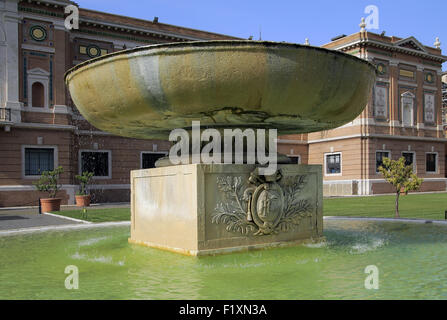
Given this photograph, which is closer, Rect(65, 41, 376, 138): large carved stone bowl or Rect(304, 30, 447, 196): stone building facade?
Rect(65, 41, 376, 138): large carved stone bowl

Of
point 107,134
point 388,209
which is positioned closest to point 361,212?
point 388,209

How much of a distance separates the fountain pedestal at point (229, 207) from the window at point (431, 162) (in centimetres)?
3191

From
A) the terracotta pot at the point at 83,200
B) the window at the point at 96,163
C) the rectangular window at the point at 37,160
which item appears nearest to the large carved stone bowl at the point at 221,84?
the terracotta pot at the point at 83,200

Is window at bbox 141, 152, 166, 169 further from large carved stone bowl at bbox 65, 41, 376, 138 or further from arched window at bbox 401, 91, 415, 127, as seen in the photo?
large carved stone bowl at bbox 65, 41, 376, 138

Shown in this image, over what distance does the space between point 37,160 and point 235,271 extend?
788 inches

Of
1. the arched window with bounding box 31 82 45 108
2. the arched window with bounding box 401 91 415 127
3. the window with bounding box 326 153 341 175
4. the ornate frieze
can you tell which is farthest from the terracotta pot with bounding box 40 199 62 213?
the arched window with bounding box 401 91 415 127

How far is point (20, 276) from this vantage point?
3973mm

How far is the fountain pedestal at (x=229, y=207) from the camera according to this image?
15.6 ft

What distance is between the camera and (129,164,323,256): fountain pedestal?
187 inches

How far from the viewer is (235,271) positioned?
12.9 feet

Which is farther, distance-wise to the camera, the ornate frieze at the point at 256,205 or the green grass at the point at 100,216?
the green grass at the point at 100,216

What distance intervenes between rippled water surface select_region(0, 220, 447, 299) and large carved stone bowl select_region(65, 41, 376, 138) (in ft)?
5.28

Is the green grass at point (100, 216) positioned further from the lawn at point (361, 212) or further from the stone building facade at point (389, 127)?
the stone building facade at point (389, 127)

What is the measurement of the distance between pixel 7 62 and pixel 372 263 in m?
20.9
